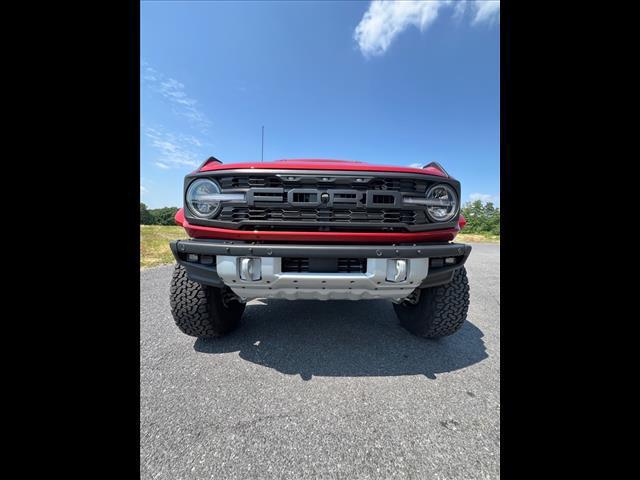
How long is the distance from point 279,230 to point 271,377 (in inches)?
41.0

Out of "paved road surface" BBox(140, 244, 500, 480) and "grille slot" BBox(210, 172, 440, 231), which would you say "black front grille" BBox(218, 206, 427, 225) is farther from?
"paved road surface" BBox(140, 244, 500, 480)

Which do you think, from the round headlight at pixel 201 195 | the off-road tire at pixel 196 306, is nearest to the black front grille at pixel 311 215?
the round headlight at pixel 201 195

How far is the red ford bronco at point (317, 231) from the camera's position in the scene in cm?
128

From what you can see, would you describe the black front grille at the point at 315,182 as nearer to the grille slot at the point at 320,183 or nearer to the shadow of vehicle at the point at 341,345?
the grille slot at the point at 320,183

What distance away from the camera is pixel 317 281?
1.26m

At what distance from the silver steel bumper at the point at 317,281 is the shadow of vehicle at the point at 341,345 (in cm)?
63

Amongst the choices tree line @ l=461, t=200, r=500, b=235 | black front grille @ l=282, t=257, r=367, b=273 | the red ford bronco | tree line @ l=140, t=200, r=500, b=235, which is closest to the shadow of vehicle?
the red ford bronco

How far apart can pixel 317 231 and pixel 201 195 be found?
34.4 inches

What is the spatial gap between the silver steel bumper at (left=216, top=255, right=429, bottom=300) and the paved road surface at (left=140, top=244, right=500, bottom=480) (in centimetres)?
Result: 63

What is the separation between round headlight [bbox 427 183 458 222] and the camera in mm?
1503

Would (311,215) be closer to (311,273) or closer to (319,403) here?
(311,273)

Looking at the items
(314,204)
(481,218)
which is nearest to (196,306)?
(314,204)
